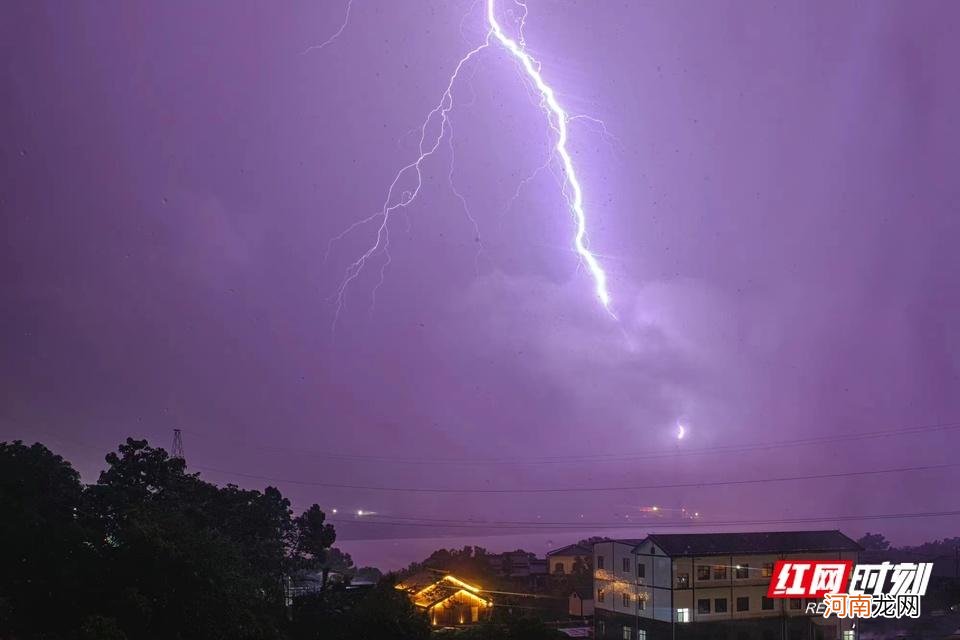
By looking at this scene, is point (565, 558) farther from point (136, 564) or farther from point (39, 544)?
point (136, 564)

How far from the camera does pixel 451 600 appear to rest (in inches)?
1109

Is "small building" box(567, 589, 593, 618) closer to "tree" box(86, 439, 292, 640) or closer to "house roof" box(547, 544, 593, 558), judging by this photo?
"house roof" box(547, 544, 593, 558)

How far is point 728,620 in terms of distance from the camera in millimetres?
24688

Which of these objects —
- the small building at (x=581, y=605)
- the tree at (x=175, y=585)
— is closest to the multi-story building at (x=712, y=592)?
the small building at (x=581, y=605)

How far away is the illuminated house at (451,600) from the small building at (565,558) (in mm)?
10693

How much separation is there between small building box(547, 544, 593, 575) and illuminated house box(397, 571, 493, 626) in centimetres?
1069

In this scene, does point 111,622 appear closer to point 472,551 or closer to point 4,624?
point 4,624

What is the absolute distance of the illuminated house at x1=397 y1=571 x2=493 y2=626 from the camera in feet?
91.4

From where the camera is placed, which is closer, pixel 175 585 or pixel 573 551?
pixel 175 585

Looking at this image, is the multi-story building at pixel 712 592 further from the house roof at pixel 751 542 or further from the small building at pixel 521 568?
the small building at pixel 521 568

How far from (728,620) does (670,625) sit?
2132 mm

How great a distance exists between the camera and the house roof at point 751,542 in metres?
25.4

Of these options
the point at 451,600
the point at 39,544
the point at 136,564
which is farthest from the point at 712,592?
the point at 39,544

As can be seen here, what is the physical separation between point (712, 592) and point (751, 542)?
9.63 feet
